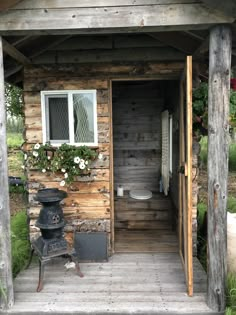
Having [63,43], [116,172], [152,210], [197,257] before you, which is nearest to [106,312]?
[197,257]

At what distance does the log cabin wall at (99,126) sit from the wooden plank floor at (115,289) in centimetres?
50

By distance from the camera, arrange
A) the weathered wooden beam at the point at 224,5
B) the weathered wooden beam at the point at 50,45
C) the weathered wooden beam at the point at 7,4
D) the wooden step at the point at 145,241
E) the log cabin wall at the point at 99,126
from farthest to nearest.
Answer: the wooden step at the point at 145,241, the log cabin wall at the point at 99,126, the weathered wooden beam at the point at 50,45, the weathered wooden beam at the point at 7,4, the weathered wooden beam at the point at 224,5

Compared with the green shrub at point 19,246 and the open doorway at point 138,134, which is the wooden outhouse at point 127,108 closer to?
the open doorway at point 138,134

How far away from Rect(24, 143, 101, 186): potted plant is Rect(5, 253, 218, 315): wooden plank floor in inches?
43.4

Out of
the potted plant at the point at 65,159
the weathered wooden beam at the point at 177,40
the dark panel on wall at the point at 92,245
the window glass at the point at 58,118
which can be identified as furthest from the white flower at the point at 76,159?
the weathered wooden beam at the point at 177,40

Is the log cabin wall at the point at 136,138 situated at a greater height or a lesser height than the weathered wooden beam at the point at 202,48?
lesser

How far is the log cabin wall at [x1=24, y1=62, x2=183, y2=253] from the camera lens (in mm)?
3777

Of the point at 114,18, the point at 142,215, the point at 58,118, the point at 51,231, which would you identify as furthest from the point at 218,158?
the point at 142,215

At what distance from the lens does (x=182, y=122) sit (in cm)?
340

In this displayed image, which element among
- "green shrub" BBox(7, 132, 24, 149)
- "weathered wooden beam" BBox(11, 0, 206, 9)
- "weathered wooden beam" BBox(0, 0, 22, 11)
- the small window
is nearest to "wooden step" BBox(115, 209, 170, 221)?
the small window

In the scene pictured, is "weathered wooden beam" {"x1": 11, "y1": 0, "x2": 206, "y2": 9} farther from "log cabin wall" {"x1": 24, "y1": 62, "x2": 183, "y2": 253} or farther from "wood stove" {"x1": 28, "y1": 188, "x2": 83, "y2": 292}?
"wood stove" {"x1": 28, "y1": 188, "x2": 83, "y2": 292}

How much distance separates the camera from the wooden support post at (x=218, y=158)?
2594mm

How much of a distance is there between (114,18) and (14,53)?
4.16 ft

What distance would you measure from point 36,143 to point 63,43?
1261mm
